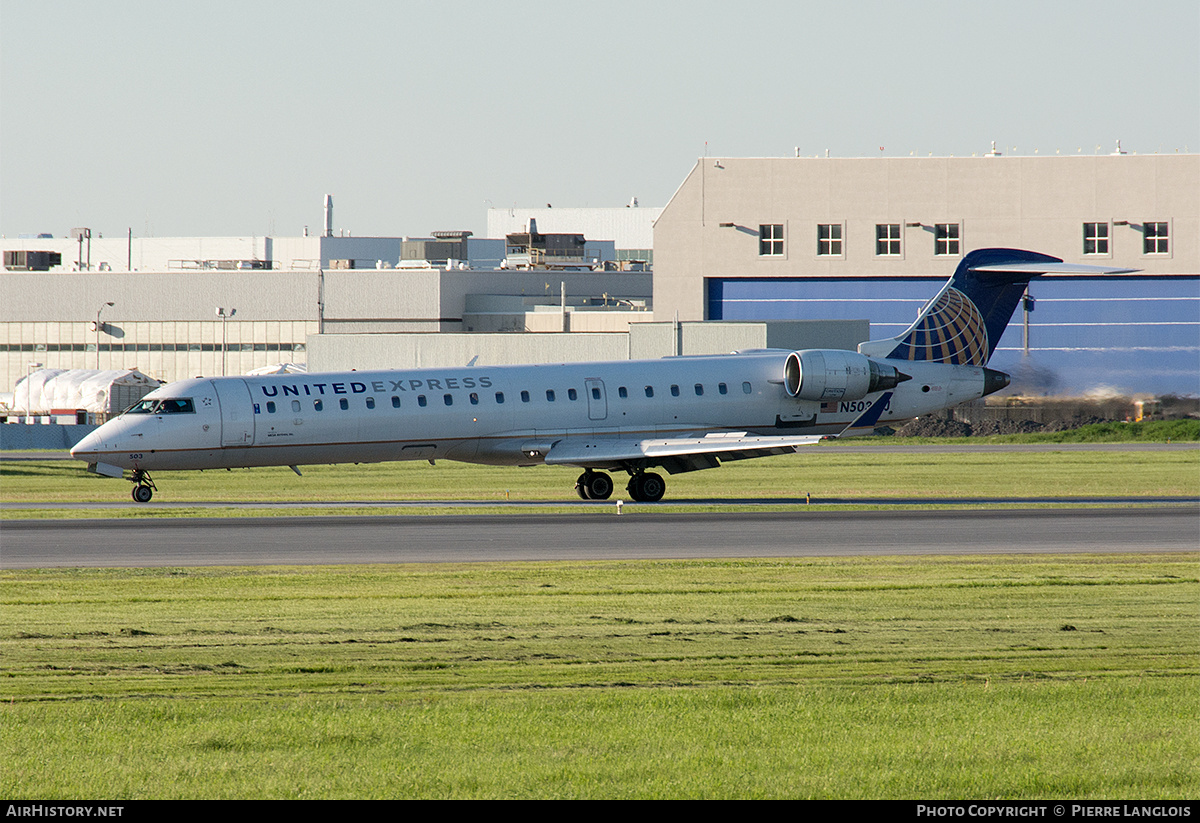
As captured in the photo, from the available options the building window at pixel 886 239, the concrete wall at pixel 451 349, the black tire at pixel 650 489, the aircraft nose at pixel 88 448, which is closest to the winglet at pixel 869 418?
the black tire at pixel 650 489

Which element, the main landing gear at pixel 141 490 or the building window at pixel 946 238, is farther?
the building window at pixel 946 238

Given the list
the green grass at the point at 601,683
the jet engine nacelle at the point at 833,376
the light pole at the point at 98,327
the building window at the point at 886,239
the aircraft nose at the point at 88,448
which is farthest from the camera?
the light pole at the point at 98,327

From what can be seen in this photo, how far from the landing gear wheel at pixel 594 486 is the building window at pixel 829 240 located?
150 ft

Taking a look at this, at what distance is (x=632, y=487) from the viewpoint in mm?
36688

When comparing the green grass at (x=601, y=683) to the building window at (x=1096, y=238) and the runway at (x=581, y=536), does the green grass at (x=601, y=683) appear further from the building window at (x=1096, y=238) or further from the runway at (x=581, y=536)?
the building window at (x=1096, y=238)

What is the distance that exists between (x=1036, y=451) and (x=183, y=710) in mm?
51154

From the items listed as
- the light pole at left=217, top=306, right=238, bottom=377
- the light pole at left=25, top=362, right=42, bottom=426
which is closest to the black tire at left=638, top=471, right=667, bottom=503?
the light pole at left=217, top=306, right=238, bottom=377

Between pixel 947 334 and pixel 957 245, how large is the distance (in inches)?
1569

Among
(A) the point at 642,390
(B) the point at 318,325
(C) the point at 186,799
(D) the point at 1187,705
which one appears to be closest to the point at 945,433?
(A) the point at 642,390

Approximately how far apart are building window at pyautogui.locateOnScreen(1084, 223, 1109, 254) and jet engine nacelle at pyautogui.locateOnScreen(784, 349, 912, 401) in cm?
4285

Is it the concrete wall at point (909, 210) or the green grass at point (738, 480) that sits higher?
the concrete wall at point (909, 210)

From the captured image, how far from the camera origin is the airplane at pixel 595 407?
112 feet

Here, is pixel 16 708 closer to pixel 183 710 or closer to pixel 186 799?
pixel 183 710

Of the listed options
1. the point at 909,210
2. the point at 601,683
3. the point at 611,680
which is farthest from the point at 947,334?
the point at 909,210
